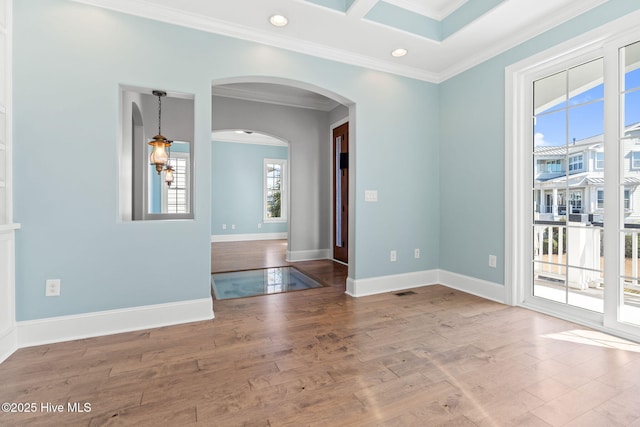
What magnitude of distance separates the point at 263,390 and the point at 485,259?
2.74 metres

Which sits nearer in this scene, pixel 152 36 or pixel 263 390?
pixel 263 390

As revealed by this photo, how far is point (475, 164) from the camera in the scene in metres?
3.42

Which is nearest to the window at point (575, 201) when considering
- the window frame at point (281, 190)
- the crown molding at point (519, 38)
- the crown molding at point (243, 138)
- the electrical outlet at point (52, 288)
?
the crown molding at point (519, 38)

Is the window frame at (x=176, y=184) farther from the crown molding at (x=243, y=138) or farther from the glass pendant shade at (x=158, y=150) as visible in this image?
the glass pendant shade at (x=158, y=150)

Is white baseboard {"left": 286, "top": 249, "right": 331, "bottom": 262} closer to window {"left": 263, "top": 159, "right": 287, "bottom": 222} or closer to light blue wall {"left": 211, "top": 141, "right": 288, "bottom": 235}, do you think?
light blue wall {"left": 211, "top": 141, "right": 288, "bottom": 235}

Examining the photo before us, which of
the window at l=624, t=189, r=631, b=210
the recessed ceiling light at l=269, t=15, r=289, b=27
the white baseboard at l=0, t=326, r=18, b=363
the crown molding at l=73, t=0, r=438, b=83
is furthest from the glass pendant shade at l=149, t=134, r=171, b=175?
the window at l=624, t=189, r=631, b=210

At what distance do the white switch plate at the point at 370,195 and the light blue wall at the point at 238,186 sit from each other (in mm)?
5611

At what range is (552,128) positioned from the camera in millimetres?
2834

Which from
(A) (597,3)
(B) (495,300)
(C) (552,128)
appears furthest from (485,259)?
(A) (597,3)

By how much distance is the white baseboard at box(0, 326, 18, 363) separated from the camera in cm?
197

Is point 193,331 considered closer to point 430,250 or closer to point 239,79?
point 239,79

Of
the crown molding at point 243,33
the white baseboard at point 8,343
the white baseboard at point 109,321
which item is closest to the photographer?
the white baseboard at point 8,343

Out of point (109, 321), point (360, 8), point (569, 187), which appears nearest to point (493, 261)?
point (569, 187)

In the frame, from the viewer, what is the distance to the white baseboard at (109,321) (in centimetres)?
219
